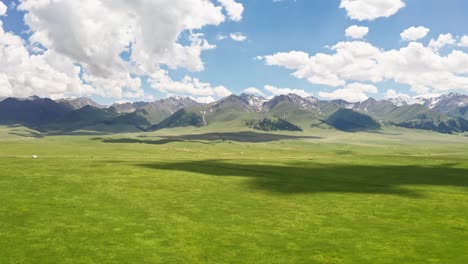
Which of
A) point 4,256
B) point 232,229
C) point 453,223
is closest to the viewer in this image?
point 4,256

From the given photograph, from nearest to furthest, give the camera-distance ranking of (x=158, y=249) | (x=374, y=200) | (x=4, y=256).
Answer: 1. (x=4, y=256)
2. (x=158, y=249)
3. (x=374, y=200)

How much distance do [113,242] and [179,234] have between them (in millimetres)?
6954

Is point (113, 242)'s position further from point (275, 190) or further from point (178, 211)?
point (275, 190)

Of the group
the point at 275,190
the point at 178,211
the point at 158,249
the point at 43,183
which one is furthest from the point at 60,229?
the point at 275,190

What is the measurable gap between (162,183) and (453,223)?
52648mm

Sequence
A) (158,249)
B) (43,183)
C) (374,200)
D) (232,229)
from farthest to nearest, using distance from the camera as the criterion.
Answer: (43,183) → (374,200) → (232,229) → (158,249)

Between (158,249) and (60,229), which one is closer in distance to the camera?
(158,249)

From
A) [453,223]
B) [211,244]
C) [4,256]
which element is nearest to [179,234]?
[211,244]

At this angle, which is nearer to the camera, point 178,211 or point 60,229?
point 60,229

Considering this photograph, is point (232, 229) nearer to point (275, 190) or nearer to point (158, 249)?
point (158, 249)

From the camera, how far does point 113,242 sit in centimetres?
3731

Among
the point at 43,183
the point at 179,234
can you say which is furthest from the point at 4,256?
the point at 43,183

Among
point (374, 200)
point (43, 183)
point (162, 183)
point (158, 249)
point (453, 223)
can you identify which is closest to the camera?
point (158, 249)

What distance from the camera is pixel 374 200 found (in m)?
66.6
